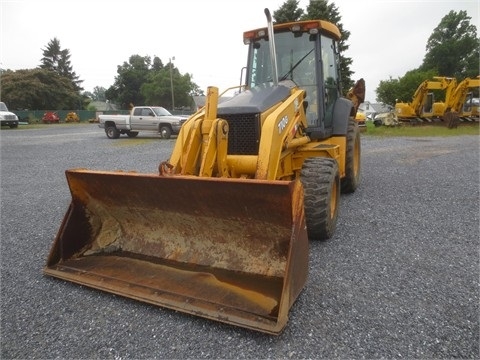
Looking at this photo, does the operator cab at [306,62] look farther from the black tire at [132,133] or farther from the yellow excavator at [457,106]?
the yellow excavator at [457,106]

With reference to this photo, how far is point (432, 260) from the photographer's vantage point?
133 inches

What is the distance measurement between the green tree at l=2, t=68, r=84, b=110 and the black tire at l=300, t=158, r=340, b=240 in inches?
1999

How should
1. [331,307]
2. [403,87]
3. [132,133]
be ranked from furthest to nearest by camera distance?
[403,87], [132,133], [331,307]

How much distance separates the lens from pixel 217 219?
3.06 m

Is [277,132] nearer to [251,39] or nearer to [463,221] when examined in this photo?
[251,39]

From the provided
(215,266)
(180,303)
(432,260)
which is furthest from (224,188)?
(432,260)

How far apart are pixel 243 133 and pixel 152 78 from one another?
59.3 metres

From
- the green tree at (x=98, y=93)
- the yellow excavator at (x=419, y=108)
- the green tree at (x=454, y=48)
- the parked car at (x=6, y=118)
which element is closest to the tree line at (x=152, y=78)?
the green tree at (x=454, y=48)

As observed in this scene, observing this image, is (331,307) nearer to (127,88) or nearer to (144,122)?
(144,122)

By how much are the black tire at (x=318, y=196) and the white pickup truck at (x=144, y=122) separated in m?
14.2

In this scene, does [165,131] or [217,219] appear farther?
[165,131]

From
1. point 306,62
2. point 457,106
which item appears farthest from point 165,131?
point 457,106

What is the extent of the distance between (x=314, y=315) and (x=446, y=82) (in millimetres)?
20958

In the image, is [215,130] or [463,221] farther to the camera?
[463,221]
